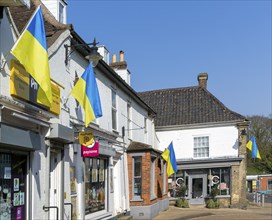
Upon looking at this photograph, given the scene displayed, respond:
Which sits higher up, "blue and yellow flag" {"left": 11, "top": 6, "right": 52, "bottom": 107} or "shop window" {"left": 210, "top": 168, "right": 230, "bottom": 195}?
"blue and yellow flag" {"left": 11, "top": 6, "right": 52, "bottom": 107}

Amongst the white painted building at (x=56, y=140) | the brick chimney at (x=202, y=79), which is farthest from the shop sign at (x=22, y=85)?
the brick chimney at (x=202, y=79)

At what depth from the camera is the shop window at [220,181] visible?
93.8 ft

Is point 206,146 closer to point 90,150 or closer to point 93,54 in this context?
point 90,150

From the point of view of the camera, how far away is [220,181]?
28938mm

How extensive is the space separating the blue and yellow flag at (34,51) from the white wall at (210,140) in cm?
2231

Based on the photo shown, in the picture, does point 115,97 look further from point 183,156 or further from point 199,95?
point 199,95

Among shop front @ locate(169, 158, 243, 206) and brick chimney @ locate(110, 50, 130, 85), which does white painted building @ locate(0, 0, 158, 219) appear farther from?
shop front @ locate(169, 158, 243, 206)

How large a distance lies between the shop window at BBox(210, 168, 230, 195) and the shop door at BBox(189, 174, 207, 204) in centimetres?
63

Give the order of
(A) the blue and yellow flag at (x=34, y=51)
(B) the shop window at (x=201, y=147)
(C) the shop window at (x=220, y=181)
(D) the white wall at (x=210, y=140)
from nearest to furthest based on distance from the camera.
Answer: (A) the blue and yellow flag at (x=34, y=51)
(C) the shop window at (x=220, y=181)
(D) the white wall at (x=210, y=140)
(B) the shop window at (x=201, y=147)

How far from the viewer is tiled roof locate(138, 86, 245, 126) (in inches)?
1178

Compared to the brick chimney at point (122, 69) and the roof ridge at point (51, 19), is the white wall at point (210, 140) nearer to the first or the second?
the brick chimney at point (122, 69)

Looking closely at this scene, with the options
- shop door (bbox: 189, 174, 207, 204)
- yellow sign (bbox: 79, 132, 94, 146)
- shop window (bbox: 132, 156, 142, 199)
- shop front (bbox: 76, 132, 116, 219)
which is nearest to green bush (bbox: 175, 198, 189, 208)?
shop door (bbox: 189, 174, 207, 204)

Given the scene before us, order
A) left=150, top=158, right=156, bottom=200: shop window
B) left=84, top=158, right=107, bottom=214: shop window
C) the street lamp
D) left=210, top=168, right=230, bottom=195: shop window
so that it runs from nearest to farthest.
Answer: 1. the street lamp
2. left=84, top=158, right=107, bottom=214: shop window
3. left=150, top=158, right=156, bottom=200: shop window
4. left=210, top=168, right=230, bottom=195: shop window

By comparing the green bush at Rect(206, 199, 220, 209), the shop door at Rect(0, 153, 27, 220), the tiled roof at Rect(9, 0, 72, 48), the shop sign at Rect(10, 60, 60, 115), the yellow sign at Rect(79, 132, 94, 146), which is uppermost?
the tiled roof at Rect(9, 0, 72, 48)
